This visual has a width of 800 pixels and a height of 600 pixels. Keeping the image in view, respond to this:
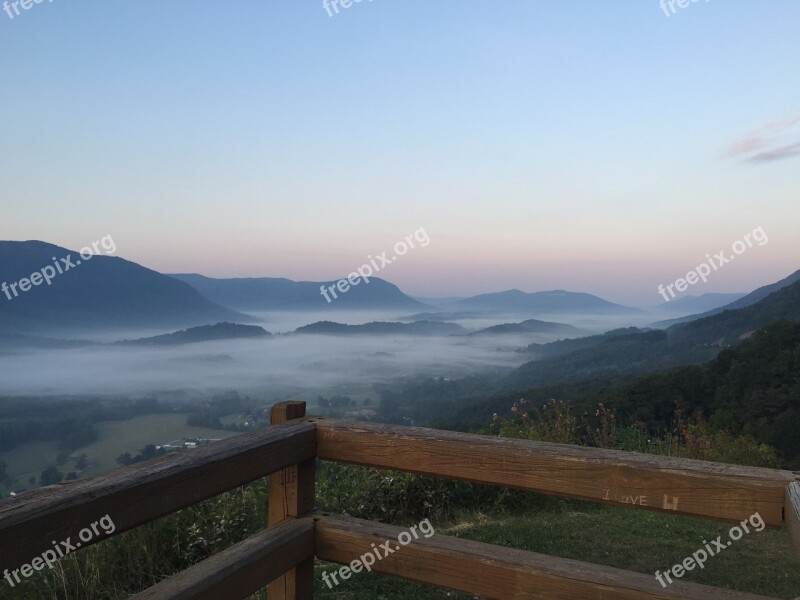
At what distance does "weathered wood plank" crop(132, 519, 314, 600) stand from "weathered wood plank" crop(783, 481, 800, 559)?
65.8 inches

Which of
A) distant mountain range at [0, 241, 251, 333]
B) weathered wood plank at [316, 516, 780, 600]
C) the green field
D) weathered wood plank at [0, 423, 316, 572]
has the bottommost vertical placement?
the green field

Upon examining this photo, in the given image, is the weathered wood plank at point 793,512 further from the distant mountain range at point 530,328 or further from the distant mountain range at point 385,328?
the distant mountain range at point 530,328

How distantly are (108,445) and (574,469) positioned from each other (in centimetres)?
3652

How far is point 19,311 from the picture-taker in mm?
64938

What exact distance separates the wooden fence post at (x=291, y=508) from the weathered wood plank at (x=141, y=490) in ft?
0.30

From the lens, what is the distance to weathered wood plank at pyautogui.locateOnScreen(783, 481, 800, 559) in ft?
5.49

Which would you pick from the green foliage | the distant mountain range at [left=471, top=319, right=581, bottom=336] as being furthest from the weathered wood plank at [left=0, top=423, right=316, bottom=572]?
the distant mountain range at [left=471, top=319, right=581, bottom=336]

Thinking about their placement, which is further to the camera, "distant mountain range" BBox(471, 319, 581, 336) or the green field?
"distant mountain range" BBox(471, 319, 581, 336)

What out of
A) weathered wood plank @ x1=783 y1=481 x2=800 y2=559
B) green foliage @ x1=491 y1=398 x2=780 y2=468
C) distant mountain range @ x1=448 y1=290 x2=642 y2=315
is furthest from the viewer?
distant mountain range @ x1=448 y1=290 x2=642 y2=315

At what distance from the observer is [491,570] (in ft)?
7.25

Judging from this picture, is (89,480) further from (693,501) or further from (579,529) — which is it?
(579,529)

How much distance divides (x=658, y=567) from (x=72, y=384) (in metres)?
57.0

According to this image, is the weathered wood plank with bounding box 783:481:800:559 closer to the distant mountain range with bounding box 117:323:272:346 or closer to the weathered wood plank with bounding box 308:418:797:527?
the weathered wood plank with bounding box 308:418:797:527

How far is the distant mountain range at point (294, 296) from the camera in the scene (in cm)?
7519
